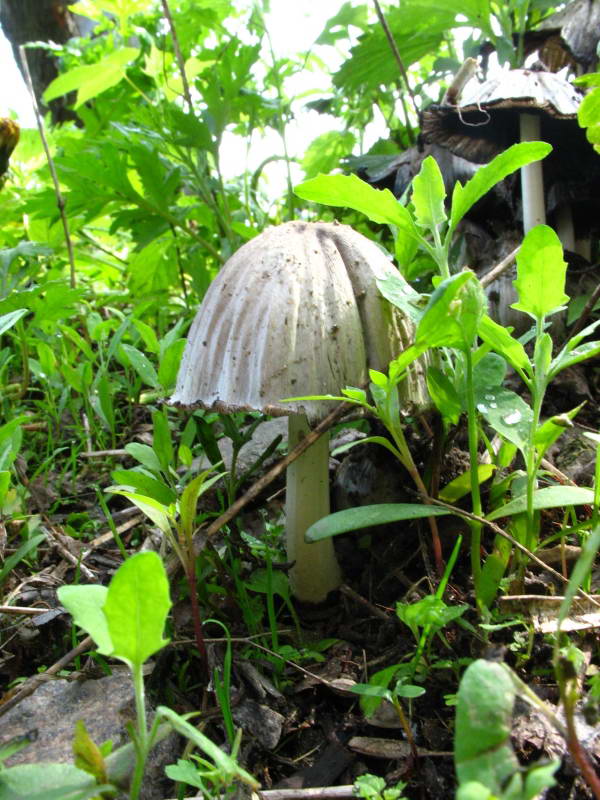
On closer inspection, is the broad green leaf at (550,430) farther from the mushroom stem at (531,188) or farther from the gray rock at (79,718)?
the mushroom stem at (531,188)

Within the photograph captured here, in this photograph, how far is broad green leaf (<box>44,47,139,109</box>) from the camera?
2.75m

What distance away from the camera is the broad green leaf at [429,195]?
1308 mm

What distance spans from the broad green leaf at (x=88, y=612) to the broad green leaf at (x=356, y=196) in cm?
81

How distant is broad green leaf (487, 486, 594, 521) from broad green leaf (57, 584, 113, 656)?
0.77 metres

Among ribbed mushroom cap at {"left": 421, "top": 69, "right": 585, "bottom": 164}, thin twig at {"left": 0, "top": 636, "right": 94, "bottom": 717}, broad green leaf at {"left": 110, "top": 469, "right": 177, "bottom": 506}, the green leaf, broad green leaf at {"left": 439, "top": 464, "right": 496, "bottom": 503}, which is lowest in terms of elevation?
thin twig at {"left": 0, "top": 636, "right": 94, "bottom": 717}

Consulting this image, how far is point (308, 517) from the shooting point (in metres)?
1.71

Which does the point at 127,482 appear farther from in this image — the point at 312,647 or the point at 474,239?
the point at 474,239

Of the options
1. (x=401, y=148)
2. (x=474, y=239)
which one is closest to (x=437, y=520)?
(x=474, y=239)

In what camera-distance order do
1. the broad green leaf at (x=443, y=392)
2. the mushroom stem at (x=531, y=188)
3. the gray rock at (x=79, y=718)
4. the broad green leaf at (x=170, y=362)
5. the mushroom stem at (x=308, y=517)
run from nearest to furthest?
the gray rock at (x=79, y=718) < the broad green leaf at (x=443, y=392) < the mushroom stem at (x=308, y=517) < the broad green leaf at (x=170, y=362) < the mushroom stem at (x=531, y=188)

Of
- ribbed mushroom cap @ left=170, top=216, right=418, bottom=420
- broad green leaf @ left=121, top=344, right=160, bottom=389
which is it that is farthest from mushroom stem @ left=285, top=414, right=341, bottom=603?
broad green leaf @ left=121, top=344, right=160, bottom=389

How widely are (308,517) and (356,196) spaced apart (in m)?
0.82

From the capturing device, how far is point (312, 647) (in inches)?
59.6

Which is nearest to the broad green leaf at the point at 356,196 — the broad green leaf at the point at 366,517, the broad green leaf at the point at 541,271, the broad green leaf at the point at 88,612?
the broad green leaf at the point at 541,271

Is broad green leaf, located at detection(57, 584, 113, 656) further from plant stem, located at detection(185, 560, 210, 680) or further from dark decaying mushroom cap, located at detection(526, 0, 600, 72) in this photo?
dark decaying mushroom cap, located at detection(526, 0, 600, 72)
